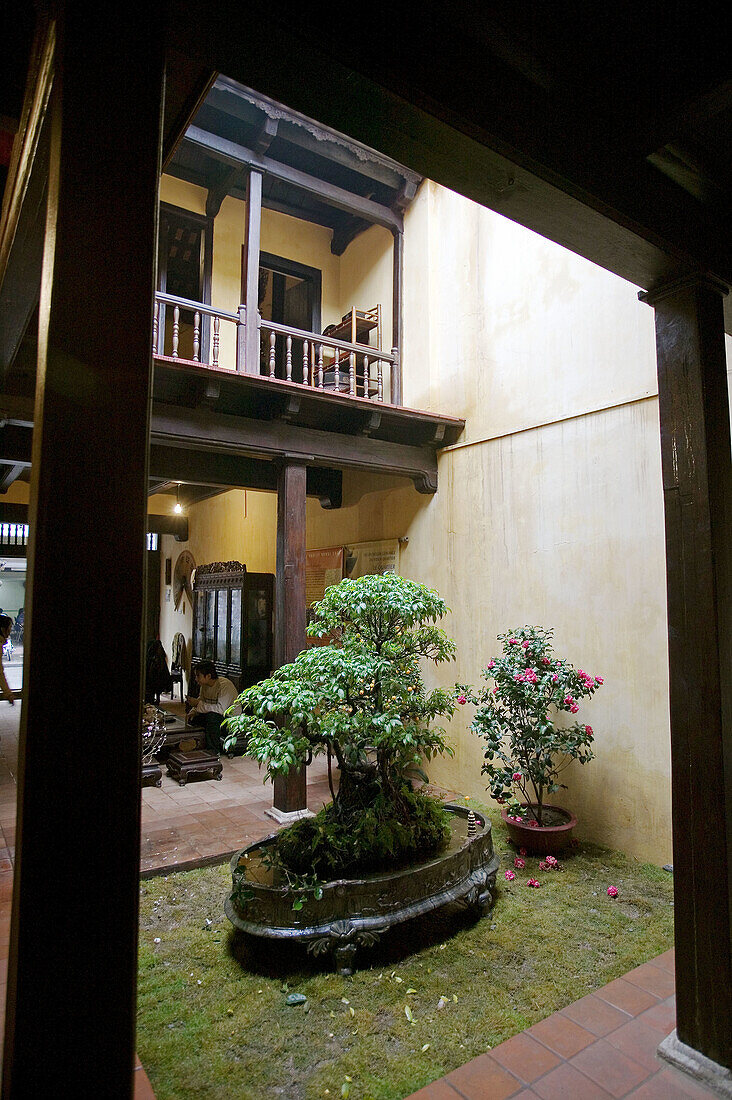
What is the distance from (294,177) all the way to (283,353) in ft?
6.67

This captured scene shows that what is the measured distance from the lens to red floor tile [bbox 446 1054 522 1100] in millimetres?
2227

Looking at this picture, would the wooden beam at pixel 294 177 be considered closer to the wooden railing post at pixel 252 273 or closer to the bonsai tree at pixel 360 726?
the wooden railing post at pixel 252 273

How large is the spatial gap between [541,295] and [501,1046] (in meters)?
5.19

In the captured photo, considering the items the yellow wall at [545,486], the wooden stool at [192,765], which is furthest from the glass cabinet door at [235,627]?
the yellow wall at [545,486]

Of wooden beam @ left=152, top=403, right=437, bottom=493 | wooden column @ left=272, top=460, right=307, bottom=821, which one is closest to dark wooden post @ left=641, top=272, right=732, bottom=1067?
wooden column @ left=272, top=460, right=307, bottom=821

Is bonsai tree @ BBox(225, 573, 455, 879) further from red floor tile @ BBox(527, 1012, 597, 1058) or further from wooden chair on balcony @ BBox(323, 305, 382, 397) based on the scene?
wooden chair on balcony @ BBox(323, 305, 382, 397)

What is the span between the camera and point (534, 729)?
454 cm

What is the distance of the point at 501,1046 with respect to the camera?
2496 mm

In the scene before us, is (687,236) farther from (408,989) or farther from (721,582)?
(408,989)

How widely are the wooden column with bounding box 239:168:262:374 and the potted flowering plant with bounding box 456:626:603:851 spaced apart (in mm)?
3173

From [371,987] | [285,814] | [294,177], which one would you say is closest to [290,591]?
[285,814]

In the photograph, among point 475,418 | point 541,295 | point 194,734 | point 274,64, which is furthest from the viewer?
point 194,734

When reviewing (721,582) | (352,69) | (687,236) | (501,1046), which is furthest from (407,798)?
(352,69)

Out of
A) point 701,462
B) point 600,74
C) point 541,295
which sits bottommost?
point 701,462
